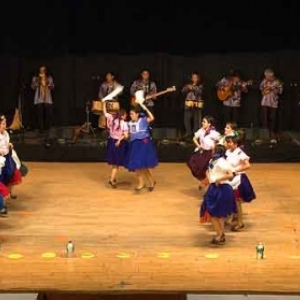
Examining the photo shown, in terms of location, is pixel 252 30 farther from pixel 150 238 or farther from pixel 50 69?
pixel 150 238

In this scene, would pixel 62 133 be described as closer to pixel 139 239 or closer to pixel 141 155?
pixel 141 155

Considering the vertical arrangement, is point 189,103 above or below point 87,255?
above

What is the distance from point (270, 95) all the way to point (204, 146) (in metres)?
3.99

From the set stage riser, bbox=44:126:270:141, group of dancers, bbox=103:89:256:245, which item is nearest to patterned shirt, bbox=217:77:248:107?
stage riser, bbox=44:126:270:141

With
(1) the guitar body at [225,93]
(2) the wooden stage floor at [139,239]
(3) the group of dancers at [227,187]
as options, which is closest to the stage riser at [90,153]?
(1) the guitar body at [225,93]

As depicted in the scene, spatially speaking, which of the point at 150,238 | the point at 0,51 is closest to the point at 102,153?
the point at 0,51

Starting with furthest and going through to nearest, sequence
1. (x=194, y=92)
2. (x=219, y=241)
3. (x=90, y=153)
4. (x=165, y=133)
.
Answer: (x=165, y=133) < (x=194, y=92) < (x=90, y=153) < (x=219, y=241)

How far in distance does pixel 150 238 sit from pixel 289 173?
4.60 meters

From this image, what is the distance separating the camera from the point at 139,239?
905cm

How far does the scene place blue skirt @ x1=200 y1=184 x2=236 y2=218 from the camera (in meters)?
8.56

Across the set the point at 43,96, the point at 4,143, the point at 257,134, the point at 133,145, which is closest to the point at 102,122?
the point at 43,96

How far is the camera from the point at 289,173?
1306 centimetres

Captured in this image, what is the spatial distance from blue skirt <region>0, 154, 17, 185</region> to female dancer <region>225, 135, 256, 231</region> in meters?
2.77

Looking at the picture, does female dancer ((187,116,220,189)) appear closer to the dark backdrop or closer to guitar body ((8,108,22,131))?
guitar body ((8,108,22,131))
